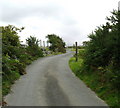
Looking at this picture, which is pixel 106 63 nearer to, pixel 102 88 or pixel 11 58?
pixel 102 88

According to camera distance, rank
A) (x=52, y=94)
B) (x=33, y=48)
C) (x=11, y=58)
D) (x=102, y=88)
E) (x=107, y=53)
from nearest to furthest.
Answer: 1. (x=52, y=94)
2. (x=102, y=88)
3. (x=107, y=53)
4. (x=11, y=58)
5. (x=33, y=48)

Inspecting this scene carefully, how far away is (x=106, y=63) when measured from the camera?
14.9 m

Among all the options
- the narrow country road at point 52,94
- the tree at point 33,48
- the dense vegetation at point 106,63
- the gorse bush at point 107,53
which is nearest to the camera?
the narrow country road at point 52,94

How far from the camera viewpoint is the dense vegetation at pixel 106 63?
1116 centimetres

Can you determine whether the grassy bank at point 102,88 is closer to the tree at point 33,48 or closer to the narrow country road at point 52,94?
the narrow country road at point 52,94

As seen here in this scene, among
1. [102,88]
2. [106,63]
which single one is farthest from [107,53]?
[102,88]

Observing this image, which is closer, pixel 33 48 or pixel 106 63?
pixel 106 63

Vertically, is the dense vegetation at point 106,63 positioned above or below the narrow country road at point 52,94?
above

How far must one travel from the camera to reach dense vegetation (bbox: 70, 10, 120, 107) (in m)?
11.2

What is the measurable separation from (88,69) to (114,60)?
439 centimetres

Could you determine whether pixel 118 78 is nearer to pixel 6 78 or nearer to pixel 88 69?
pixel 88 69

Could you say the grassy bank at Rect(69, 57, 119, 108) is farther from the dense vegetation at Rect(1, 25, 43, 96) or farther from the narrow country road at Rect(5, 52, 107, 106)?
the dense vegetation at Rect(1, 25, 43, 96)

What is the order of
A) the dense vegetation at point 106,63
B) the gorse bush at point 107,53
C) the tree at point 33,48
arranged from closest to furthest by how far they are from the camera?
the dense vegetation at point 106,63
the gorse bush at point 107,53
the tree at point 33,48

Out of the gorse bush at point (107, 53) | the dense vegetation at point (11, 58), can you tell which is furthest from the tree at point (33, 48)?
the gorse bush at point (107, 53)
